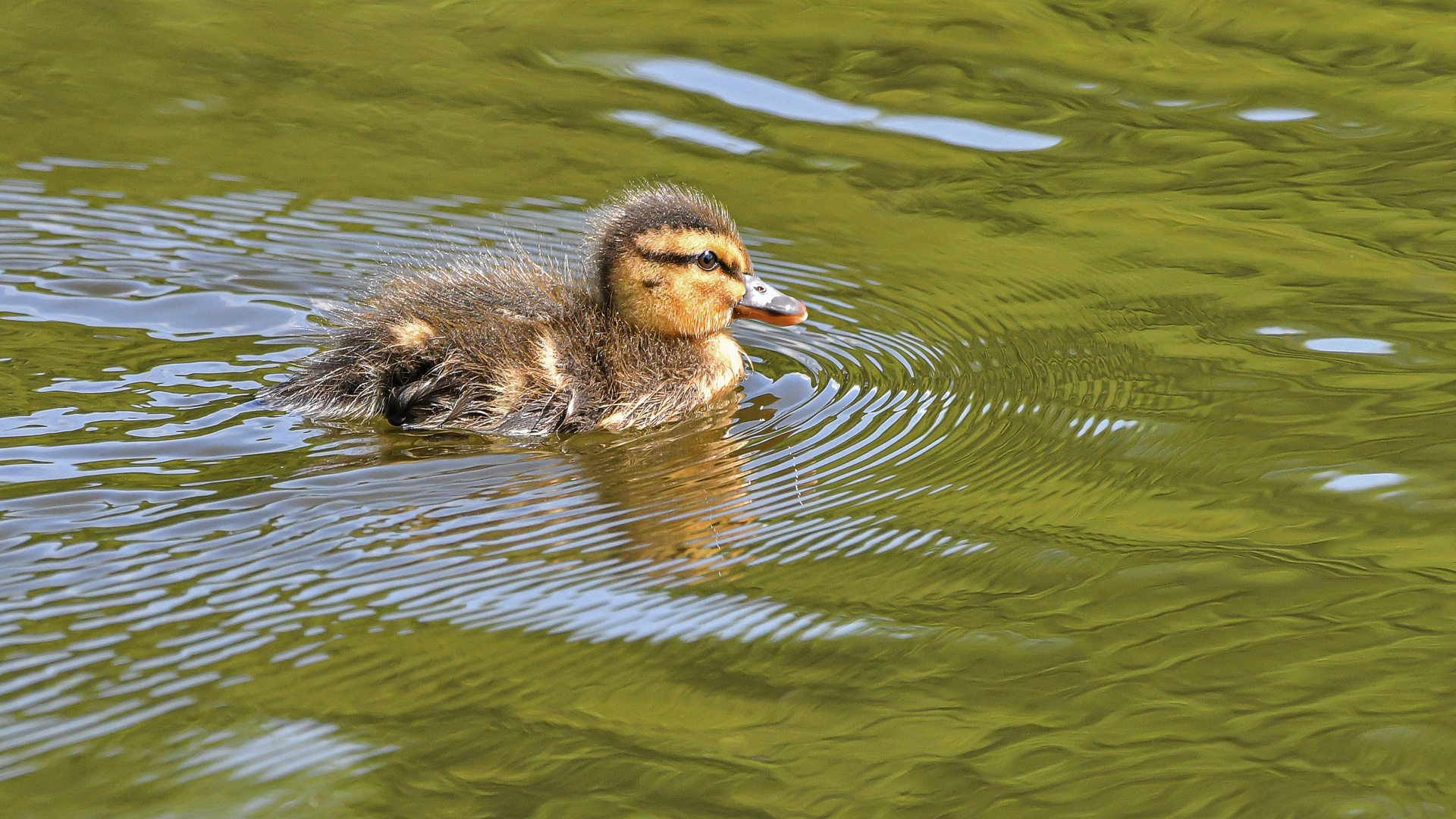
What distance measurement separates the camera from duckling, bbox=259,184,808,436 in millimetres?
4438

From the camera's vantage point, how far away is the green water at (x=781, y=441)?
2.80 meters

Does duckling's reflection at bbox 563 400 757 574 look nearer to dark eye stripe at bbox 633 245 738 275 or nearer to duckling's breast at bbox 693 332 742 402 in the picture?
duckling's breast at bbox 693 332 742 402

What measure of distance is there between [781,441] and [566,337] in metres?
0.71

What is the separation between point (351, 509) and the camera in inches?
146

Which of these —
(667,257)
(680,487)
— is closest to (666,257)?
(667,257)

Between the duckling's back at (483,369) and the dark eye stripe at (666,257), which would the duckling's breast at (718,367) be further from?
the dark eye stripe at (666,257)

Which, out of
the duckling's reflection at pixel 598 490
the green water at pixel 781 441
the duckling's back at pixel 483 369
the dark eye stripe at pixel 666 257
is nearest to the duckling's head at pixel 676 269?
the dark eye stripe at pixel 666 257

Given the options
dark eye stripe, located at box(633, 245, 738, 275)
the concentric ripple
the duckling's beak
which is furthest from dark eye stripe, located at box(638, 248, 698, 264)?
the concentric ripple

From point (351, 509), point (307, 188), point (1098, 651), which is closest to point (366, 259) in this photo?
point (307, 188)

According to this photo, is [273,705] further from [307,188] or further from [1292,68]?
[1292,68]

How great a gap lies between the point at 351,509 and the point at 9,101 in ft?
12.5

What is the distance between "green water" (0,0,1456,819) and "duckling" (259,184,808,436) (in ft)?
0.38

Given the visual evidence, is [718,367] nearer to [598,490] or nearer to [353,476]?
[598,490]

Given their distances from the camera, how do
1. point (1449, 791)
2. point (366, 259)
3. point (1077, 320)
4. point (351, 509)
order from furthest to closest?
point (366, 259) → point (1077, 320) → point (351, 509) → point (1449, 791)
